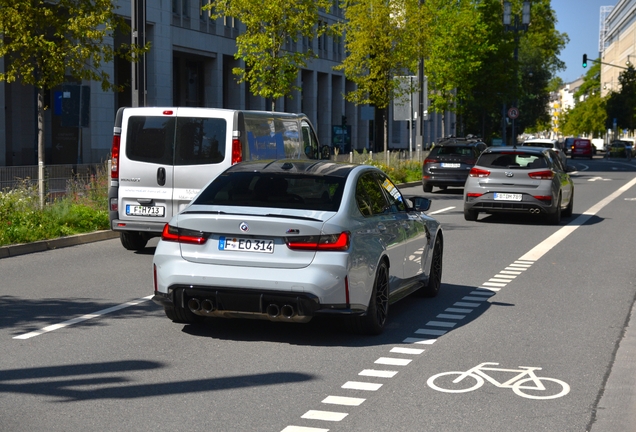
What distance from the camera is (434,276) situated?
10812 millimetres

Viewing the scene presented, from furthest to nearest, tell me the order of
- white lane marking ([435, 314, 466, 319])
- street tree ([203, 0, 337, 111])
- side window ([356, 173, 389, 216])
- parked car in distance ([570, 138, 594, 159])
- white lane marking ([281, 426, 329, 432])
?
parked car in distance ([570, 138, 594, 159])
street tree ([203, 0, 337, 111])
white lane marking ([435, 314, 466, 319])
side window ([356, 173, 389, 216])
white lane marking ([281, 426, 329, 432])

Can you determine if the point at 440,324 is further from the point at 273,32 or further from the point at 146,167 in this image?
the point at 273,32

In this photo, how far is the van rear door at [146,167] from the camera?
47.3 feet

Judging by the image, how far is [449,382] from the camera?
686 centimetres

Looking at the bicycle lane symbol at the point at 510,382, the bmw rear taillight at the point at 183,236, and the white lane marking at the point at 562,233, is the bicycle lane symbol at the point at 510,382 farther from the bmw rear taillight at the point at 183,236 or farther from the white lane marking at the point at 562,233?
the white lane marking at the point at 562,233

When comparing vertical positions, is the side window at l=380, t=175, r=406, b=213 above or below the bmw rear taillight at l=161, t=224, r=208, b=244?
above

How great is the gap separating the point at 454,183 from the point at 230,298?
943 inches

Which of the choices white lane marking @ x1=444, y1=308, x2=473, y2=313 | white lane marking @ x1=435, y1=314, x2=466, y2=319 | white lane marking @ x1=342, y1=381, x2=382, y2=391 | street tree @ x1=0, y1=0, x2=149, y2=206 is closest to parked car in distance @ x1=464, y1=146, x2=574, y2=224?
street tree @ x1=0, y1=0, x2=149, y2=206

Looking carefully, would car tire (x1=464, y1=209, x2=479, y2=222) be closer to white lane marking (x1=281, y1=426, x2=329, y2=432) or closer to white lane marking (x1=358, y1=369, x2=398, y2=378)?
white lane marking (x1=358, y1=369, x2=398, y2=378)

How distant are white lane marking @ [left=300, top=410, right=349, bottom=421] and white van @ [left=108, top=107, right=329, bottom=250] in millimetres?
8454

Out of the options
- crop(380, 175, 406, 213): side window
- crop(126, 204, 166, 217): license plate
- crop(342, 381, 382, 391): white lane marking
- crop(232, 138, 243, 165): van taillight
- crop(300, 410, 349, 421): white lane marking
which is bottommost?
crop(342, 381, 382, 391): white lane marking

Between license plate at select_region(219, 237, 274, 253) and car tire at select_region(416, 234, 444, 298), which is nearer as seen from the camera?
license plate at select_region(219, 237, 274, 253)

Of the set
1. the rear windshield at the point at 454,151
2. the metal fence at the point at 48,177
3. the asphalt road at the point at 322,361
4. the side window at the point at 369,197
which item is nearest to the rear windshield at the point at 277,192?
the side window at the point at 369,197

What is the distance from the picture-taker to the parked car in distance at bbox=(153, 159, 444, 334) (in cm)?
789
